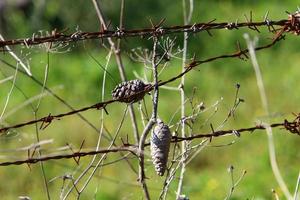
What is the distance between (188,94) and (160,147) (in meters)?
4.84

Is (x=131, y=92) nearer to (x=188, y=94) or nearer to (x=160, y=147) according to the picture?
(x=160, y=147)

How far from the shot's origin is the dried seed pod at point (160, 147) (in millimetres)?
2371

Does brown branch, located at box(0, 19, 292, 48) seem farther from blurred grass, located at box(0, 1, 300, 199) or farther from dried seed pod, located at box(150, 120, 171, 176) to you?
blurred grass, located at box(0, 1, 300, 199)

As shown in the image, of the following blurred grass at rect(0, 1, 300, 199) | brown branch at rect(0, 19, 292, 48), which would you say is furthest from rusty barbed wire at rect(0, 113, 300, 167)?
blurred grass at rect(0, 1, 300, 199)

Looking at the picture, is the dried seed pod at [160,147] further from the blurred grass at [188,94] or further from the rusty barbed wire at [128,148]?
the blurred grass at [188,94]

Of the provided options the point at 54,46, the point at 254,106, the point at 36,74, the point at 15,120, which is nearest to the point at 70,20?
the point at 36,74

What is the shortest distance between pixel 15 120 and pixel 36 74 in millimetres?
1032

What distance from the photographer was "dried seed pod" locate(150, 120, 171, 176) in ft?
7.78

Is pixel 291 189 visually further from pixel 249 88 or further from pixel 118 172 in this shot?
pixel 249 88

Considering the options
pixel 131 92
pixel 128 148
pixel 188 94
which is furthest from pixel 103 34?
pixel 188 94

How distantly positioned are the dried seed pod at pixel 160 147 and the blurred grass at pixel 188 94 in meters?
1.53

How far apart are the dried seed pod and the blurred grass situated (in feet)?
5.02

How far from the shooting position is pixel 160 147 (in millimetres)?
2383

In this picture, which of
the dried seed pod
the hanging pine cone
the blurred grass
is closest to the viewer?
the dried seed pod
